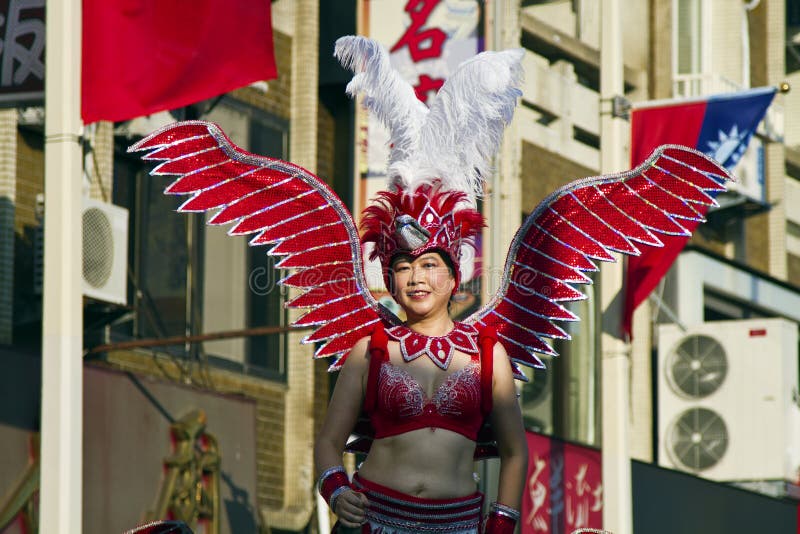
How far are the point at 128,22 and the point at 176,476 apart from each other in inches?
229

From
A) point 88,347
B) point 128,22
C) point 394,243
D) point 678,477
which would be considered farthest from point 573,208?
point 678,477

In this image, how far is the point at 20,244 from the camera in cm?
1599

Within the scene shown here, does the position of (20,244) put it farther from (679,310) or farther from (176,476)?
(679,310)

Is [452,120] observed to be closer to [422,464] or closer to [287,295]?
[422,464]

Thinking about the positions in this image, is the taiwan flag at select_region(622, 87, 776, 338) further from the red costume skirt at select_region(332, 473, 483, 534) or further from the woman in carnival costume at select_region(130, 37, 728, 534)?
the red costume skirt at select_region(332, 473, 483, 534)

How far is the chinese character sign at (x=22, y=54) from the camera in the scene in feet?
41.7

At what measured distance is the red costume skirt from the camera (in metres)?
7.11

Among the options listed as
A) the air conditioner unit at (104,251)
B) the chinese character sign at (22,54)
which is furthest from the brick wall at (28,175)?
the chinese character sign at (22,54)

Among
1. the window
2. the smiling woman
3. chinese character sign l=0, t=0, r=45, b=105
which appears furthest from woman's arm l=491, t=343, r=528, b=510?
the window

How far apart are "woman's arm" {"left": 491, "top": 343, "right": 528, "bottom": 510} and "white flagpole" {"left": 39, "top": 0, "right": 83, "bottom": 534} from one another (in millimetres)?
4561

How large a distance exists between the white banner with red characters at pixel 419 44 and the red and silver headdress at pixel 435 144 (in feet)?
38.3

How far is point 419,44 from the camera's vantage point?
20.2 m

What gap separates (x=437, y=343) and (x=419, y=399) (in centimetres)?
26

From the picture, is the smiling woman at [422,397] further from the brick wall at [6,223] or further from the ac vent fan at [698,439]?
the ac vent fan at [698,439]
